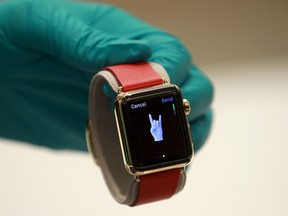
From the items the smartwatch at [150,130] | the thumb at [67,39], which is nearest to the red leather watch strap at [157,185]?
the smartwatch at [150,130]

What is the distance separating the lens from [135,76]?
53 cm

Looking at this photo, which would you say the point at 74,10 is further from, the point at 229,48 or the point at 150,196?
the point at 229,48

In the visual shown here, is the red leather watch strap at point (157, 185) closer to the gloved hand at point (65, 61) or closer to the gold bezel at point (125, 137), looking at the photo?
the gold bezel at point (125, 137)

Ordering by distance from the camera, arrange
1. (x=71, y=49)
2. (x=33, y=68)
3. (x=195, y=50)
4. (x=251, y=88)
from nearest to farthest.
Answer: (x=71, y=49), (x=33, y=68), (x=251, y=88), (x=195, y=50)

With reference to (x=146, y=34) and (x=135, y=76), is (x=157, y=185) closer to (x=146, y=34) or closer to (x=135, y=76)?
(x=135, y=76)

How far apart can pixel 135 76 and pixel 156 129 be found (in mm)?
65

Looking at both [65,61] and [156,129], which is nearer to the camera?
[156,129]

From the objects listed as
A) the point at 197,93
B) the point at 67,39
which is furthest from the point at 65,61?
the point at 197,93

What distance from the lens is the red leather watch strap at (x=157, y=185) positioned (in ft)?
1.66

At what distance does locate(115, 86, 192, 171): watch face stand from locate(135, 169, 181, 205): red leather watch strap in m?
0.02

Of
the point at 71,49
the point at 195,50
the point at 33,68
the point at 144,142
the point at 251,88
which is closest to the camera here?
the point at 144,142

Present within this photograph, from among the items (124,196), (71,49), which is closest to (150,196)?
(124,196)

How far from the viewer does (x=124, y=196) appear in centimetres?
57

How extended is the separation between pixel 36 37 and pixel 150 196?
11.3 inches
